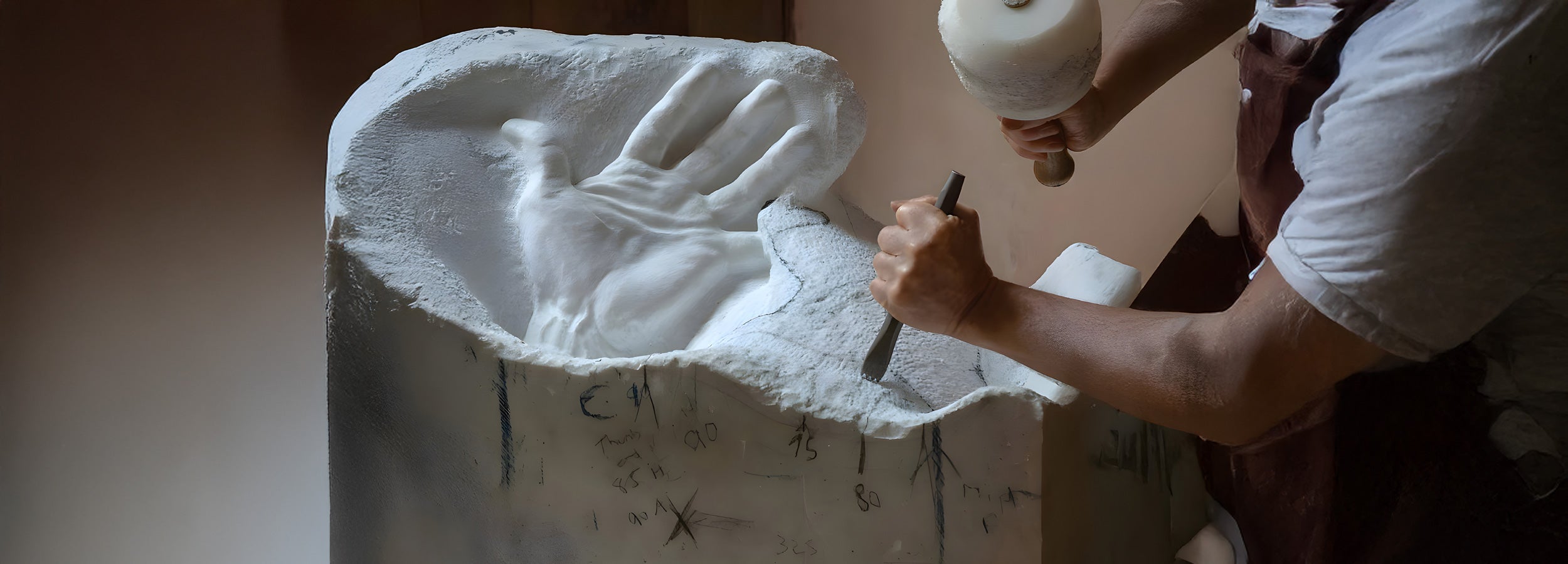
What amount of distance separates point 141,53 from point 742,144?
1.20 metres

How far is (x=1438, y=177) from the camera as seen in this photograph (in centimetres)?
66

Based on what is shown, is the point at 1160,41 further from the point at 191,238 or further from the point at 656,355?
the point at 191,238

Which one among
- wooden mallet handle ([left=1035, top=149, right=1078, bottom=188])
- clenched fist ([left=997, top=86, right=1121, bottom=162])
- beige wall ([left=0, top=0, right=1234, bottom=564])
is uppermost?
clenched fist ([left=997, top=86, right=1121, bottom=162])

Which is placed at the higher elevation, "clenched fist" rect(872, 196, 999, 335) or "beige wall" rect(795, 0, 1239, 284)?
"clenched fist" rect(872, 196, 999, 335)

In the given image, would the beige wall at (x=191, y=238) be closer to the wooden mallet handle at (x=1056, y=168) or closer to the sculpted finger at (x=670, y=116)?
the wooden mallet handle at (x=1056, y=168)

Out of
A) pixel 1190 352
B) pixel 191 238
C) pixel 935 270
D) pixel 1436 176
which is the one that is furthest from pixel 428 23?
pixel 1436 176

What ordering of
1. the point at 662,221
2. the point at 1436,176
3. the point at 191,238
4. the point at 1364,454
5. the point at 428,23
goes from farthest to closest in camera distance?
the point at 428,23 → the point at 191,238 → the point at 662,221 → the point at 1364,454 → the point at 1436,176

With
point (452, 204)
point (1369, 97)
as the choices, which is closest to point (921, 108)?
point (452, 204)

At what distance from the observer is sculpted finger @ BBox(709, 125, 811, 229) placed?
1322 millimetres

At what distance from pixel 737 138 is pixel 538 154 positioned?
0.25 meters

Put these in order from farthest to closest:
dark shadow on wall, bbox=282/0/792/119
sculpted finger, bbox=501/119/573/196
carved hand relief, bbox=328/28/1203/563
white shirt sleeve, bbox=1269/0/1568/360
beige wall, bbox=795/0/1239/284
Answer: dark shadow on wall, bbox=282/0/792/119
beige wall, bbox=795/0/1239/284
sculpted finger, bbox=501/119/573/196
carved hand relief, bbox=328/28/1203/563
white shirt sleeve, bbox=1269/0/1568/360

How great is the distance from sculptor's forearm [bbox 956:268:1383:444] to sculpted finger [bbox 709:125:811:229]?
49 cm

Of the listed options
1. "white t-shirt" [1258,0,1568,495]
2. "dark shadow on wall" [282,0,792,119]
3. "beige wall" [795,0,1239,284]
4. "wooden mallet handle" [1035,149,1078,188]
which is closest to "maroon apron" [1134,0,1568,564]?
"white t-shirt" [1258,0,1568,495]

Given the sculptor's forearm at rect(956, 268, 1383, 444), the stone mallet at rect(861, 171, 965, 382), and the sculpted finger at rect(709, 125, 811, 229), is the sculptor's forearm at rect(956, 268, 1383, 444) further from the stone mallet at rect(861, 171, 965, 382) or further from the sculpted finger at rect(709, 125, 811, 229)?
the sculpted finger at rect(709, 125, 811, 229)
